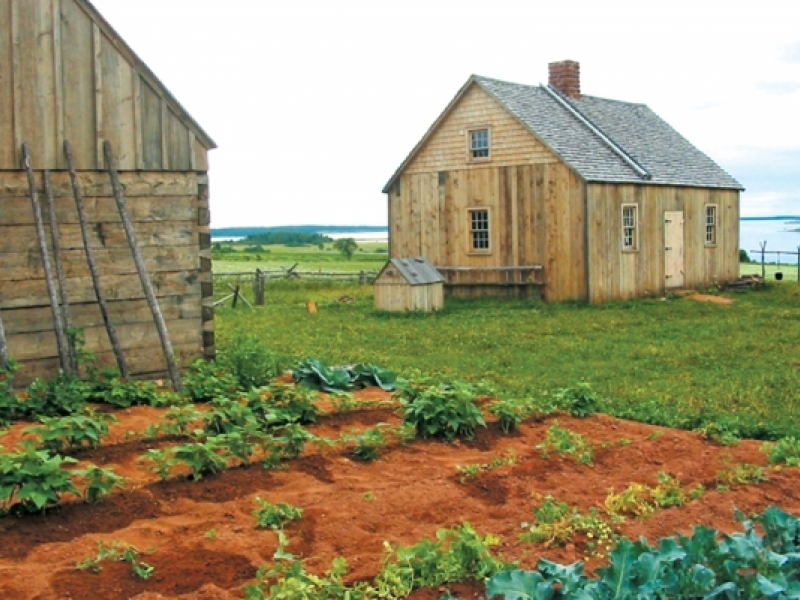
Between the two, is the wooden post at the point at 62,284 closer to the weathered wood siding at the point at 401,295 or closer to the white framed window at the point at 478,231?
the weathered wood siding at the point at 401,295

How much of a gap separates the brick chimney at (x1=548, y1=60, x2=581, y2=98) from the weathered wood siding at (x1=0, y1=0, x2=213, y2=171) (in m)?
19.4

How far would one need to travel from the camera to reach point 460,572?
529cm

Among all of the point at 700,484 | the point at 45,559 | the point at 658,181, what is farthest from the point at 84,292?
the point at 658,181

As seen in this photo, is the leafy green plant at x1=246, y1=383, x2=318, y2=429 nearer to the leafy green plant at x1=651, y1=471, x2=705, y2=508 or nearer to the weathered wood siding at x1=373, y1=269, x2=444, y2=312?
the leafy green plant at x1=651, y1=471, x2=705, y2=508

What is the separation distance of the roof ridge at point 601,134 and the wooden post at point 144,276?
18.1 meters

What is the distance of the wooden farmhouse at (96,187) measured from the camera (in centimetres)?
1155

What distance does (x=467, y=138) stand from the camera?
89.2 feet

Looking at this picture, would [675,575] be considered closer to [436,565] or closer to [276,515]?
[436,565]

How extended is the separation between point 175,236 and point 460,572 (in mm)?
8463

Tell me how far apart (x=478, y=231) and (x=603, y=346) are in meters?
10.5

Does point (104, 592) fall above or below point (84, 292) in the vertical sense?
below

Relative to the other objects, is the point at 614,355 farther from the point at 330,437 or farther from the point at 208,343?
the point at 330,437

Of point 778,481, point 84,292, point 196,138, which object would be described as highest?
point 196,138

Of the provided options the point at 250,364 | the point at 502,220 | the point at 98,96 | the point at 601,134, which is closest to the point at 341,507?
the point at 250,364
